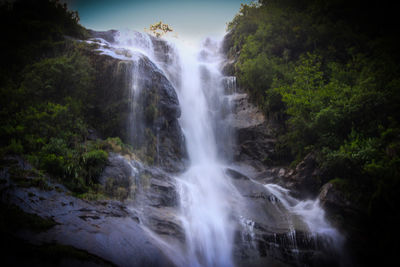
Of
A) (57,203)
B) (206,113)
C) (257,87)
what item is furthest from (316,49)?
(57,203)

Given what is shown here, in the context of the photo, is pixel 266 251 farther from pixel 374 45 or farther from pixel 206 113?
pixel 374 45

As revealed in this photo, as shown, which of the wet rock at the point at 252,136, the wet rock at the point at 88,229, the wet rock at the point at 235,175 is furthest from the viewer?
the wet rock at the point at 252,136

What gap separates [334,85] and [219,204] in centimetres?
964

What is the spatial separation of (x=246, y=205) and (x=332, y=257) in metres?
3.81

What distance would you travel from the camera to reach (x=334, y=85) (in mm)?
13273

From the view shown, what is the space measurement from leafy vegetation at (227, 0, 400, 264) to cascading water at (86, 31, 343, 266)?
2334mm

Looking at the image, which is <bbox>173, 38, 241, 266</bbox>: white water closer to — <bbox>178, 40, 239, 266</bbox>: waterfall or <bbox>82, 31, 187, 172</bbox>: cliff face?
<bbox>178, 40, 239, 266</bbox>: waterfall

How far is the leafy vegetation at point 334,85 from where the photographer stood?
960cm

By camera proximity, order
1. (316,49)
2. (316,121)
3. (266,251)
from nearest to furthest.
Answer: (266,251), (316,121), (316,49)

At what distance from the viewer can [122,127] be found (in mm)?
12844

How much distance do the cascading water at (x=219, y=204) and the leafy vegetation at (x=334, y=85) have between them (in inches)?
91.9

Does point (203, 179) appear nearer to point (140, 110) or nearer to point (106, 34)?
point (140, 110)

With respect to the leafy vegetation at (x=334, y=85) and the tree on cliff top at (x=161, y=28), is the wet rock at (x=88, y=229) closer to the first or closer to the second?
the leafy vegetation at (x=334, y=85)

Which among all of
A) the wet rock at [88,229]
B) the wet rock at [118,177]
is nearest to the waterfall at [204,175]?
the wet rock at [88,229]
